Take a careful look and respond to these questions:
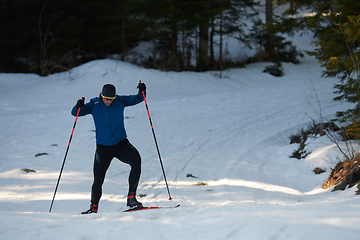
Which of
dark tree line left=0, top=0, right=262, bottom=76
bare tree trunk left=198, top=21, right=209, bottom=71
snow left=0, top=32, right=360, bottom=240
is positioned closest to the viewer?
snow left=0, top=32, right=360, bottom=240

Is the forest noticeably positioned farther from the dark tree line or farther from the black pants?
the black pants

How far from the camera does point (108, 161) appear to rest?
4461 millimetres

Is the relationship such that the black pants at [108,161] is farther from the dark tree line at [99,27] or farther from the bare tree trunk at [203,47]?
the bare tree trunk at [203,47]

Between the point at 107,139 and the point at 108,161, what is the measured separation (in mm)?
324

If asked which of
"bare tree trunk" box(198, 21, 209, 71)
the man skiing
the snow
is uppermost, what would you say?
"bare tree trunk" box(198, 21, 209, 71)

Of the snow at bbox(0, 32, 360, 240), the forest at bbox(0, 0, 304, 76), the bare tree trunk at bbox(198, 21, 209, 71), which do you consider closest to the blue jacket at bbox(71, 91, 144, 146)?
the snow at bbox(0, 32, 360, 240)

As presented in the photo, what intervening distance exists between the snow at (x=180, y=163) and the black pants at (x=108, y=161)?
0.36 m

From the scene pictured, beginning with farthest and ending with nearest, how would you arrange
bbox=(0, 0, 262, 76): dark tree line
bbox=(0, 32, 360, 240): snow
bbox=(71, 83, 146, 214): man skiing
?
bbox=(0, 0, 262, 76): dark tree line → bbox=(71, 83, 146, 214): man skiing → bbox=(0, 32, 360, 240): snow

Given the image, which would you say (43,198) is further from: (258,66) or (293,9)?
(258,66)

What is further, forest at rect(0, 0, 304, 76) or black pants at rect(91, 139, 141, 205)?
forest at rect(0, 0, 304, 76)

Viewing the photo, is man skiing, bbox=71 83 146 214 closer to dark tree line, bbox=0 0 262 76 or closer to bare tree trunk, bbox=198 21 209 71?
dark tree line, bbox=0 0 262 76

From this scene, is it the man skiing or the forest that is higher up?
the forest

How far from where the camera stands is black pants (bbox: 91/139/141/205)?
174 inches

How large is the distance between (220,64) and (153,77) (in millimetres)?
4640
